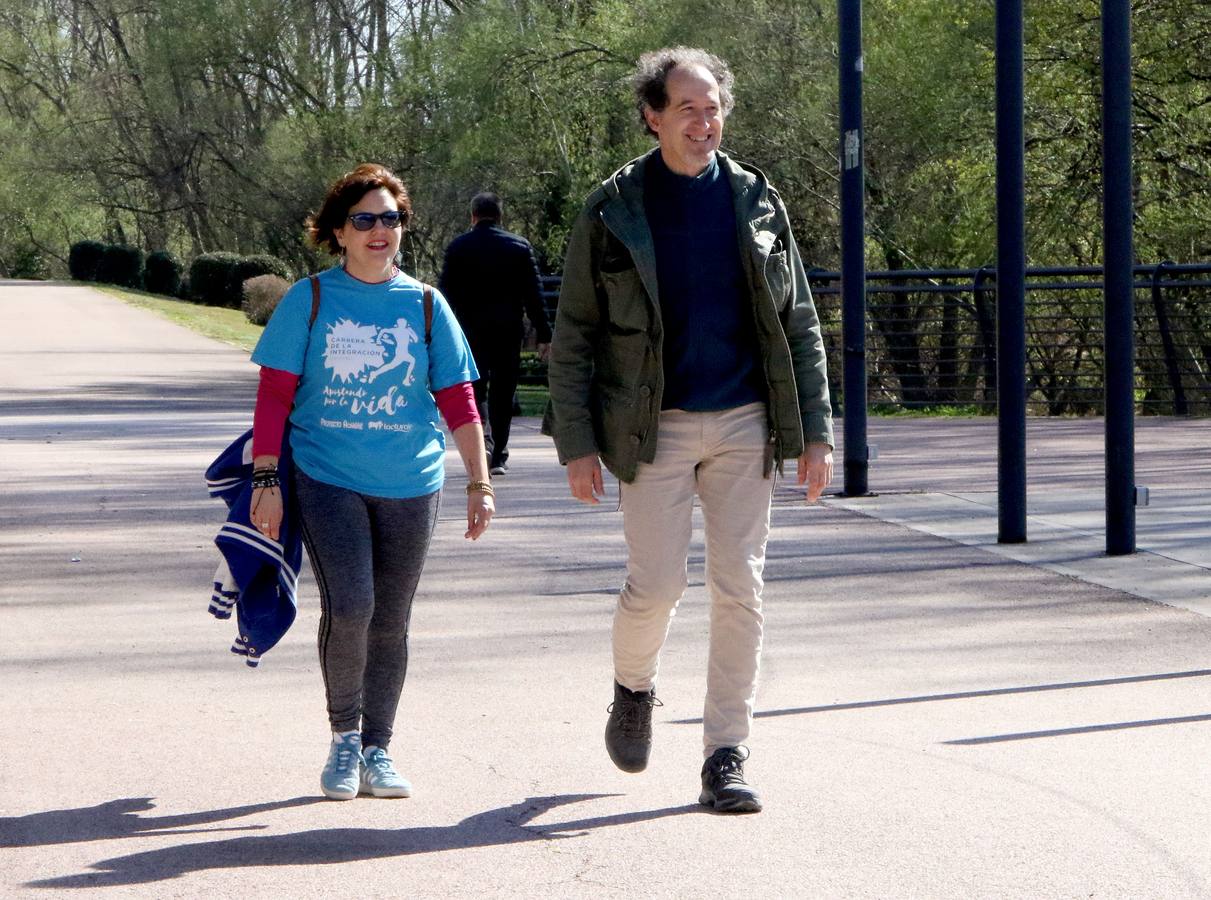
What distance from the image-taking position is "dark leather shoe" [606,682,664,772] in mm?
4781

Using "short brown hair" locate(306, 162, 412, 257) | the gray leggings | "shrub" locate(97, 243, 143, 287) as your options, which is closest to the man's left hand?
the gray leggings

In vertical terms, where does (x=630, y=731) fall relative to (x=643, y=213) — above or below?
below

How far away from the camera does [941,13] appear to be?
23281 mm

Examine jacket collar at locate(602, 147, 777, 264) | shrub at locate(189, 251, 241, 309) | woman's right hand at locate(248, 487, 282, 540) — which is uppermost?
shrub at locate(189, 251, 241, 309)

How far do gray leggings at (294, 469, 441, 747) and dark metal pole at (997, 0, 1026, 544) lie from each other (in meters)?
5.23

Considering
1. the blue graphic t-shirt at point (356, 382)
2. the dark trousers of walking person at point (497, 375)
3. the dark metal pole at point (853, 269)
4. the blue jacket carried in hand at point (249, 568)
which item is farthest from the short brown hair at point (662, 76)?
the dark trousers of walking person at point (497, 375)

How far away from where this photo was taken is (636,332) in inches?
179

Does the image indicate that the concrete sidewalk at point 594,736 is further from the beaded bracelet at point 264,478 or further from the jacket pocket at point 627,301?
the jacket pocket at point 627,301

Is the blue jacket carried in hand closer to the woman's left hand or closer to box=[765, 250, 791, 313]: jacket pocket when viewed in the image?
the woman's left hand

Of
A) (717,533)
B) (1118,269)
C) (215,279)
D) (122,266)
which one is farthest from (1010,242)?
(122,266)

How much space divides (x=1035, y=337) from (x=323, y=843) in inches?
722

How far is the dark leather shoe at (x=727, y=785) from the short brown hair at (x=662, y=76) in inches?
61.8

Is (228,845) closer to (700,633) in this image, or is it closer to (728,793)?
(728,793)

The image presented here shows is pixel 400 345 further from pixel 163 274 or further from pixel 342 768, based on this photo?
pixel 163 274
